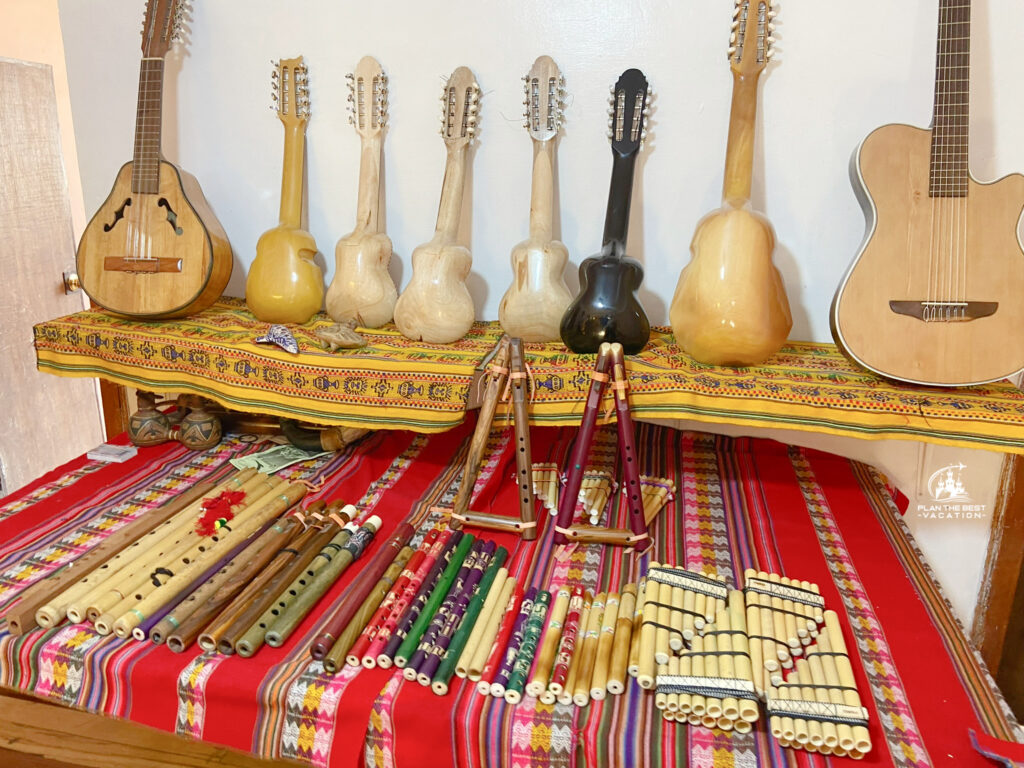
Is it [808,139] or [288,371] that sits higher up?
[808,139]

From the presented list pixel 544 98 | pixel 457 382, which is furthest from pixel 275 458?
pixel 544 98

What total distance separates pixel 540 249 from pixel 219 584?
105 cm

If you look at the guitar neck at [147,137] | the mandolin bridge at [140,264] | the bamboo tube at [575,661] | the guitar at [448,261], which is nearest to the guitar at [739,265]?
the guitar at [448,261]

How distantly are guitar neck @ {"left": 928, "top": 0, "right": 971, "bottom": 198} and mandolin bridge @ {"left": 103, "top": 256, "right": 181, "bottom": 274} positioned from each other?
1900mm

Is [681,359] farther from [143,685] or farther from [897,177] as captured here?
[143,685]

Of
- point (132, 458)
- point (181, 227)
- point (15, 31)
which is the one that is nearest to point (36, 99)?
point (15, 31)

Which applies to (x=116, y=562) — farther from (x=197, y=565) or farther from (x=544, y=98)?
(x=544, y=98)

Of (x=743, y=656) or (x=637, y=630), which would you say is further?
(x=637, y=630)

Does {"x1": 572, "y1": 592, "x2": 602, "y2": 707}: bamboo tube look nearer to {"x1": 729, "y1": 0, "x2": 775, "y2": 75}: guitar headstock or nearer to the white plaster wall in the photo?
the white plaster wall

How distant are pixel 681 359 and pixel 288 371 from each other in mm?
947

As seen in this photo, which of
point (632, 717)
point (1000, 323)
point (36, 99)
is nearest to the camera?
point (632, 717)

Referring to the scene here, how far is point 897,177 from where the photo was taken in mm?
1511

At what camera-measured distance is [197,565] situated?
140 cm

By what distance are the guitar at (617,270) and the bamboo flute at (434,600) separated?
540mm
